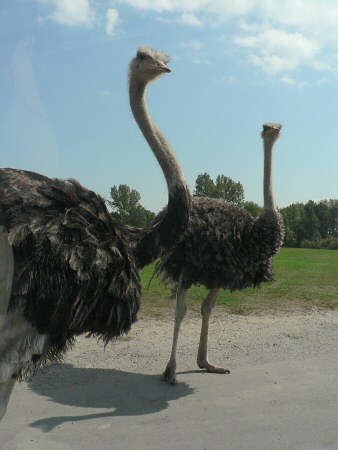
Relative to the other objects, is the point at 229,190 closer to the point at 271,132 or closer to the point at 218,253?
the point at 271,132

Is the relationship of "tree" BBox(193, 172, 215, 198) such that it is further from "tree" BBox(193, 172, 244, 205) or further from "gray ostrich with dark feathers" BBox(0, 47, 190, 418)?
"gray ostrich with dark feathers" BBox(0, 47, 190, 418)

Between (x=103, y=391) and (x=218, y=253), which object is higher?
(x=218, y=253)

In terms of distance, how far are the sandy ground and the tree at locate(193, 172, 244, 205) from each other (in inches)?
225

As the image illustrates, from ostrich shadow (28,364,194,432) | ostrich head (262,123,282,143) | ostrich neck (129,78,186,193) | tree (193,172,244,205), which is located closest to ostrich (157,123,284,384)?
ostrich shadow (28,364,194,432)

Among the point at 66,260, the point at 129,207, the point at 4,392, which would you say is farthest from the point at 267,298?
the point at 66,260

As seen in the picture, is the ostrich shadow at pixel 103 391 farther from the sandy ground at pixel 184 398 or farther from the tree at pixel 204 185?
the tree at pixel 204 185

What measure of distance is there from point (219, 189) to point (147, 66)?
8083 mm

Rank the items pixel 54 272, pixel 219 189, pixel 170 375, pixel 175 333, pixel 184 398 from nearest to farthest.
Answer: pixel 54 272 → pixel 184 398 → pixel 170 375 → pixel 175 333 → pixel 219 189

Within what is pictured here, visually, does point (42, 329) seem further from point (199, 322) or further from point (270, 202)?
point (199, 322)

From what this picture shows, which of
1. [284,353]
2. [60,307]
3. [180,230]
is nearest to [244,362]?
[284,353]

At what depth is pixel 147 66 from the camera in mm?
4160

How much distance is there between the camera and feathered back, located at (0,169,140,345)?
9.82ft

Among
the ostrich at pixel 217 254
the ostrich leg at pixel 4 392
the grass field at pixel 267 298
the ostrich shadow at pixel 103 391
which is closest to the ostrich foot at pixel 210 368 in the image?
the ostrich at pixel 217 254

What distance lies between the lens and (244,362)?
17.6ft
